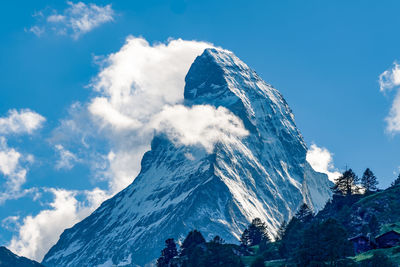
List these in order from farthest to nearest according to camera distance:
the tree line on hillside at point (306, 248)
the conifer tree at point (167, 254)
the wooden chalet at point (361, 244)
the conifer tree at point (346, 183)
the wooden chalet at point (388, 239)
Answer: the conifer tree at point (346, 183)
the conifer tree at point (167, 254)
the wooden chalet at point (361, 244)
the wooden chalet at point (388, 239)
the tree line on hillside at point (306, 248)

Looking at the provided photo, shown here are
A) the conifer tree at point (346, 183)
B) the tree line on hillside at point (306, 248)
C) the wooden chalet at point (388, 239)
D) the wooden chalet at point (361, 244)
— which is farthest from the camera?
the conifer tree at point (346, 183)

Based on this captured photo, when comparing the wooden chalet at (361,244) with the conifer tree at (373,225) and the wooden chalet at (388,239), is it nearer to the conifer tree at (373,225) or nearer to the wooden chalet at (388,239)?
the wooden chalet at (388,239)


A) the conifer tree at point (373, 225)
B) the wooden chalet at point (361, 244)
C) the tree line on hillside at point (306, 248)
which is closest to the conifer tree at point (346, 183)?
the tree line on hillside at point (306, 248)

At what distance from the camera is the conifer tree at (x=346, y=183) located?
628ft

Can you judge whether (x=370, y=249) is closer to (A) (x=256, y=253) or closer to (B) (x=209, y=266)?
(B) (x=209, y=266)

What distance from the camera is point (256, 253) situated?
176 metres

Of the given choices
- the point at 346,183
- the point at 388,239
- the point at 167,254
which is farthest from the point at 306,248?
the point at 346,183

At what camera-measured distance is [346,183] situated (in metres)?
194

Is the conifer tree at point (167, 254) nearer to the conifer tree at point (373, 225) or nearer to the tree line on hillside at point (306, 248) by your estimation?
the tree line on hillside at point (306, 248)

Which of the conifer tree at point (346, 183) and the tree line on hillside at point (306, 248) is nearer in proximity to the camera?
the tree line on hillside at point (306, 248)

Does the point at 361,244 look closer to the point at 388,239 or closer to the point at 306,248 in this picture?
the point at 388,239

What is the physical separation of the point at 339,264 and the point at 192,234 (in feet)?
246

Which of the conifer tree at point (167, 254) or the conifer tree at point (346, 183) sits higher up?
the conifer tree at point (346, 183)

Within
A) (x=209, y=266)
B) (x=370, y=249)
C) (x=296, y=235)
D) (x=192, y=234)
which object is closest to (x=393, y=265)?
(x=370, y=249)
